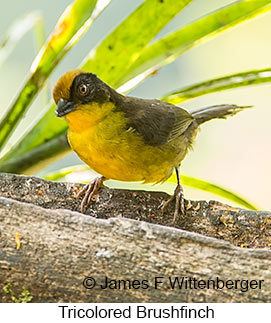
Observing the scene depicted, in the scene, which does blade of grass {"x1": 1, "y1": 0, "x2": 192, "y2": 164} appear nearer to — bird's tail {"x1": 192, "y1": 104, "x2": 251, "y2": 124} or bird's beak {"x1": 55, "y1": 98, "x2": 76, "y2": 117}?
bird's beak {"x1": 55, "y1": 98, "x2": 76, "y2": 117}

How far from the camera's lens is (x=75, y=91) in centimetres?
235

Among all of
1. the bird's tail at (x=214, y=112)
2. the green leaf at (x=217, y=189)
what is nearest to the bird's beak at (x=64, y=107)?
the green leaf at (x=217, y=189)

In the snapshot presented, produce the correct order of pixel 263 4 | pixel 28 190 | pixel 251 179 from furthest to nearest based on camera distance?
pixel 251 179 < pixel 263 4 < pixel 28 190

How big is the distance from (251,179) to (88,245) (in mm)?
3144

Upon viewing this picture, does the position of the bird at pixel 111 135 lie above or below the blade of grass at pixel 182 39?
below

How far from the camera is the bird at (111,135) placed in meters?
2.38

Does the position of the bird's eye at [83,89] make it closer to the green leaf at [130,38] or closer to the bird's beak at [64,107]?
the bird's beak at [64,107]

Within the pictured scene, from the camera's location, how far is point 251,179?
15.4 feet

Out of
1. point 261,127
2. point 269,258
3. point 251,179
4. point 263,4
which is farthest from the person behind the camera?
point 261,127

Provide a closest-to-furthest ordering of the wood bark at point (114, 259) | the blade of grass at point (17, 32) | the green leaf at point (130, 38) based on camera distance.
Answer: the wood bark at point (114, 259)
the green leaf at point (130, 38)
the blade of grass at point (17, 32)

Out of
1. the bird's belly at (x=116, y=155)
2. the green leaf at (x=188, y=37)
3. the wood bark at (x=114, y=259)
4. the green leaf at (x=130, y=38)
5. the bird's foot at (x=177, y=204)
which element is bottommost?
the wood bark at (x=114, y=259)

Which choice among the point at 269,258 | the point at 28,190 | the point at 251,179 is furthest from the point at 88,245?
the point at 251,179

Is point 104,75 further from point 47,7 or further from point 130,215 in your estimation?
point 47,7
